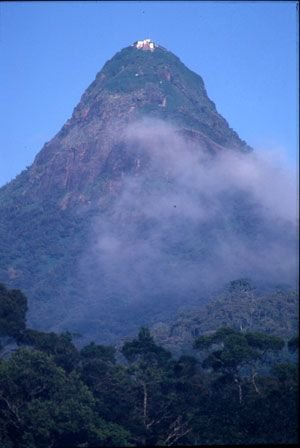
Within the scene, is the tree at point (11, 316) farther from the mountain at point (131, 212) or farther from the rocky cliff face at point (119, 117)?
the rocky cliff face at point (119, 117)

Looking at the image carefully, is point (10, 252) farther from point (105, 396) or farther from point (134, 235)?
point (105, 396)

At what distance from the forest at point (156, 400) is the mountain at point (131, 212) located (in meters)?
24.4

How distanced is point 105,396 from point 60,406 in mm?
1831

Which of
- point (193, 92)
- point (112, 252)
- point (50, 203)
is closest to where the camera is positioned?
point (112, 252)

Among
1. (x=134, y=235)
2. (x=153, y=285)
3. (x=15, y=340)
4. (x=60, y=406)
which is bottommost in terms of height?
(x=60, y=406)

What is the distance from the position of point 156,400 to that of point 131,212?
56.9 metres

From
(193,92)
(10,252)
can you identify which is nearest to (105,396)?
(10,252)

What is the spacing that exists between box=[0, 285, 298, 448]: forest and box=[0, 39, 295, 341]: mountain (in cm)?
2439

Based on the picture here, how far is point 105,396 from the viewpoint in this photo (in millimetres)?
19906

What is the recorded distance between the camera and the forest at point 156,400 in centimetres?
1762

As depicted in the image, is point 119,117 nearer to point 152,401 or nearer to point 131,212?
point 131,212

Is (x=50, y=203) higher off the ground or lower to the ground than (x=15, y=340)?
higher

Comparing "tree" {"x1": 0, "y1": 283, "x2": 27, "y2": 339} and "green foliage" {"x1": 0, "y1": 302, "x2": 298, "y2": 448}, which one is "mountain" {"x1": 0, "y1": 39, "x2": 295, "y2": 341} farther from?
"green foliage" {"x1": 0, "y1": 302, "x2": 298, "y2": 448}

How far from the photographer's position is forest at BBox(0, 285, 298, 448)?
57.8ft
